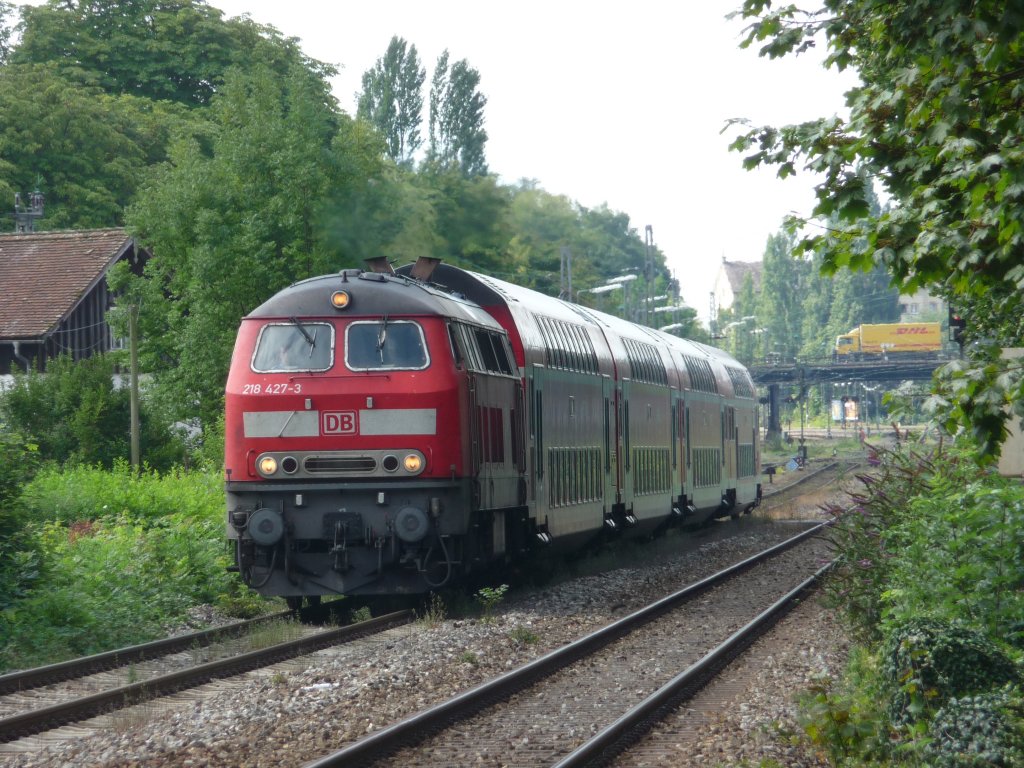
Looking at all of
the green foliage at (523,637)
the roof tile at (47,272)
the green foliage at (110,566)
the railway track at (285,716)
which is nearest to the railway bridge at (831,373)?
the roof tile at (47,272)

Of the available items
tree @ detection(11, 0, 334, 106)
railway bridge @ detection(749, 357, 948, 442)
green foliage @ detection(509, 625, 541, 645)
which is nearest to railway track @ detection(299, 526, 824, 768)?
green foliage @ detection(509, 625, 541, 645)

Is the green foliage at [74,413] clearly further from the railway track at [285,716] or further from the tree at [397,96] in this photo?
the tree at [397,96]

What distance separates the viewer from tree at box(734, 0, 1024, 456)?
6.09 metres

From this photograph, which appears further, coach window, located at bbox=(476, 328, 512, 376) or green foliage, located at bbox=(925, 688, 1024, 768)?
coach window, located at bbox=(476, 328, 512, 376)

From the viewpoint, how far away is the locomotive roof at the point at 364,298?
14.0 metres

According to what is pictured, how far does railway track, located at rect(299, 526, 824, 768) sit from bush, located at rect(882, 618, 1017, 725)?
175 cm

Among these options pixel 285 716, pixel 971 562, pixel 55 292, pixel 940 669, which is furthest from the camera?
pixel 55 292

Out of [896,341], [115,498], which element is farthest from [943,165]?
[896,341]

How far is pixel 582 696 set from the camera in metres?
10.2

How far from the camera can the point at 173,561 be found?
1633 cm

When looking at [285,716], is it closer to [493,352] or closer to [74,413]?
[493,352]

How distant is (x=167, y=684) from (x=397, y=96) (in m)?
66.2

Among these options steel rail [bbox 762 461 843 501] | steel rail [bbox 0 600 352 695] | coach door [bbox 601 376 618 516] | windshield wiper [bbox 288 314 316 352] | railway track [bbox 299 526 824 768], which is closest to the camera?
railway track [bbox 299 526 824 768]

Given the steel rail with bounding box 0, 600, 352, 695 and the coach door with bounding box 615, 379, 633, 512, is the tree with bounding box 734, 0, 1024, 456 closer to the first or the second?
the steel rail with bounding box 0, 600, 352, 695
